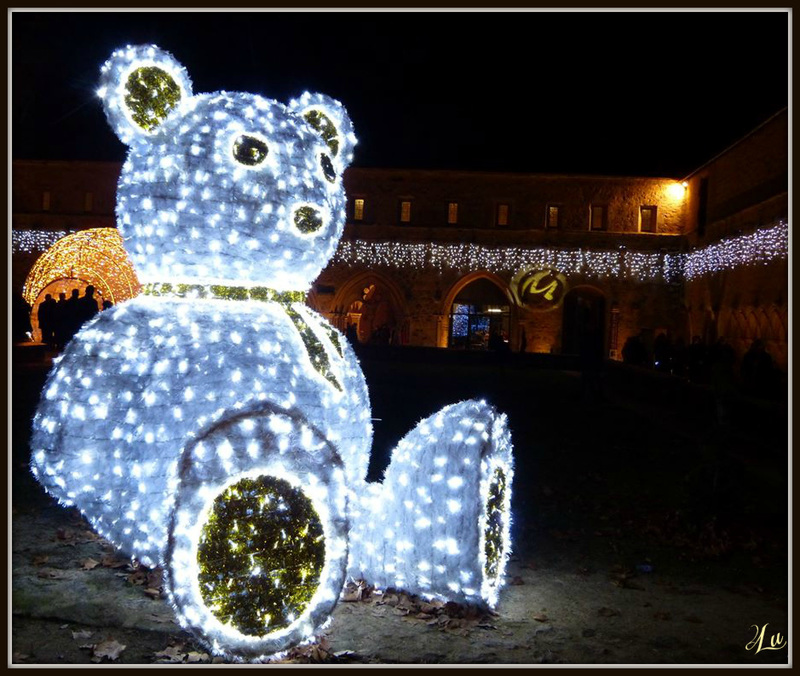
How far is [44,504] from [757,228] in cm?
2003

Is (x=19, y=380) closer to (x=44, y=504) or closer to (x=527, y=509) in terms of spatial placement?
(x=44, y=504)

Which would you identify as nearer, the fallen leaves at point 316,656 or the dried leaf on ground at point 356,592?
the fallen leaves at point 316,656

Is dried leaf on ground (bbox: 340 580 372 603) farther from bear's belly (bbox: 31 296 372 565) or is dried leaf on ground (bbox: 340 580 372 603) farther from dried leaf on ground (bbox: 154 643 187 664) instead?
dried leaf on ground (bbox: 154 643 187 664)

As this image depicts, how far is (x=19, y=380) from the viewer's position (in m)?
14.1

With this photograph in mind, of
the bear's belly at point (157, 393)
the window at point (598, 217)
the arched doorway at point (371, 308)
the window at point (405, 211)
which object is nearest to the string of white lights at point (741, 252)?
the window at point (598, 217)

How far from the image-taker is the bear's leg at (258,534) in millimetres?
3416

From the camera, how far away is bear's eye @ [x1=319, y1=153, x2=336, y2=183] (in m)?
4.96

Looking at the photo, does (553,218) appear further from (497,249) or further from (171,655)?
(171,655)

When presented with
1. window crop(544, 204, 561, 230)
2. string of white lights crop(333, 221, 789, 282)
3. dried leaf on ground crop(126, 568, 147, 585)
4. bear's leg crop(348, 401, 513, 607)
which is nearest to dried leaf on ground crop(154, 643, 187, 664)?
dried leaf on ground crop(126, 568, 147, 585)

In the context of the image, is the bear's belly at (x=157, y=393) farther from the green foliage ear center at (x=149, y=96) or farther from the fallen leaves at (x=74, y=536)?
the green foliage ear center at (x=149, y=96)

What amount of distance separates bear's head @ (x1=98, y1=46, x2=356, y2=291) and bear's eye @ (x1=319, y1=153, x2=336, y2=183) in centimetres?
4

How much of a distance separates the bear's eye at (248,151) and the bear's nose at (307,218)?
372mm

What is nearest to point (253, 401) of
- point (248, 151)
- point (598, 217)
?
point (248, 151)

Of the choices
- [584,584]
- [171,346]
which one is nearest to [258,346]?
[171,346]
